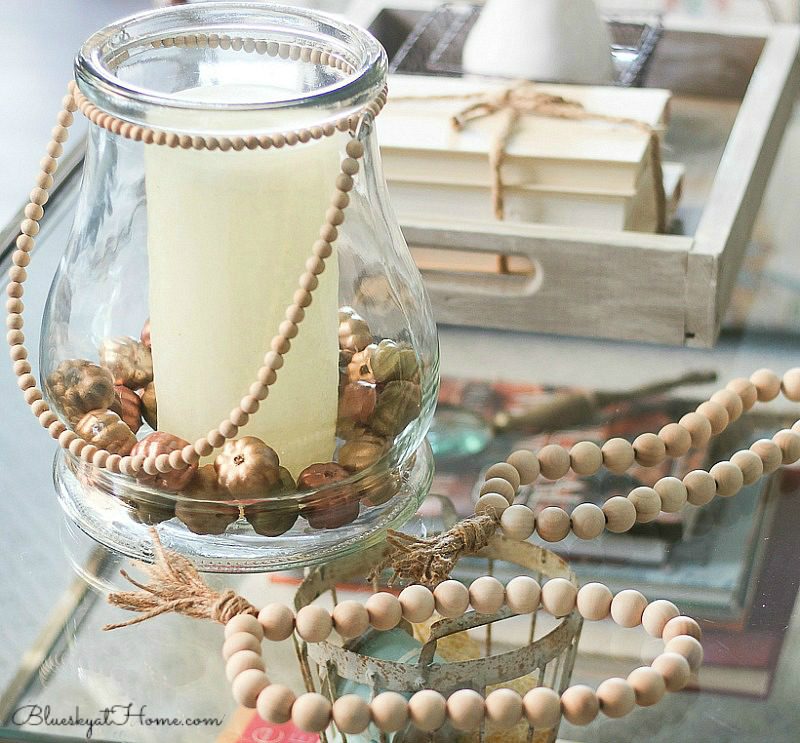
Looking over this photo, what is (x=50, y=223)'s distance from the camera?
0.72 meters

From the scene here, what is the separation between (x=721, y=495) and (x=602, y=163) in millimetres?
186

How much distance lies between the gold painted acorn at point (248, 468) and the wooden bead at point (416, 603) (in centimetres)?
6

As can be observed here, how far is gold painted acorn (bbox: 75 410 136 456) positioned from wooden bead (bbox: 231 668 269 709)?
0.09 meters

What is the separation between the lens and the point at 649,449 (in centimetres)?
52

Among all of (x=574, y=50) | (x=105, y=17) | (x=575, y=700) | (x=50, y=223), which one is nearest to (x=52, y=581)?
(x=575, y=700)

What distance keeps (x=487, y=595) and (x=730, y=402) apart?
0.58ft

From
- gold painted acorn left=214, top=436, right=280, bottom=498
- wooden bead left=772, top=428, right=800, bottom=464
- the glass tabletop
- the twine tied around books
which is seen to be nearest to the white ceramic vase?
the twine tied around books

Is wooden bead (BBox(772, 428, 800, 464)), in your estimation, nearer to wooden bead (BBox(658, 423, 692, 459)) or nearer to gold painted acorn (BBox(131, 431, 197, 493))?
wooden bead (BBox(658, 423, 692, 459))

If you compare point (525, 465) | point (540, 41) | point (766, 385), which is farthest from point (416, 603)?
point (540, 41)

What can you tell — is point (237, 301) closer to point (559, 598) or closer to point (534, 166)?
point (559, 598)

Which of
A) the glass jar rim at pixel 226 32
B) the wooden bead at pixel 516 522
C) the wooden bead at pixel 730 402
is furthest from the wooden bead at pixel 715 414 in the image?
the glass jar rim at pixel 226 32

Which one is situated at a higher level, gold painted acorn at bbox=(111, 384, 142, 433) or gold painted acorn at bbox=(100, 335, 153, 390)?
gold painted acorn at bbox=(100, 335, 153, 390)

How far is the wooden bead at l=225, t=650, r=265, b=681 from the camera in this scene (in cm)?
39

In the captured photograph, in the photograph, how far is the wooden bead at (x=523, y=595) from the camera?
1.36 ft
